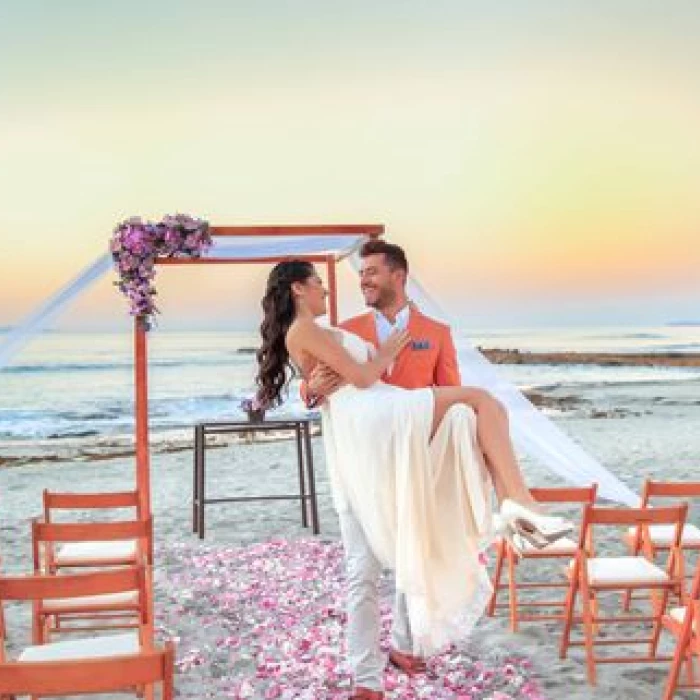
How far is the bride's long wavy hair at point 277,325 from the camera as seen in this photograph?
3854 millimetres

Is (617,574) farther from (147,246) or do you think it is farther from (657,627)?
(147,246)

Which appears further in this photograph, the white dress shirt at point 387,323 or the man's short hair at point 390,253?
the white dress shirt at point 387,323

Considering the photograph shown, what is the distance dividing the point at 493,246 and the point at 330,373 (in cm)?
1842

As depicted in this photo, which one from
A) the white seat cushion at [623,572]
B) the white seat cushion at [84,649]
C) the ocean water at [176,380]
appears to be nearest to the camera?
the white seat cushion at [84,649]

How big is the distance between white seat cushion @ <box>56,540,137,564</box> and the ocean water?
15.5 m

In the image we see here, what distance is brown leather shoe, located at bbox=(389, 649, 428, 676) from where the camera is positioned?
445cm

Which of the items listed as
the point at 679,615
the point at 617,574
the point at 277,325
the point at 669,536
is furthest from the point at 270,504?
the point at 679,615

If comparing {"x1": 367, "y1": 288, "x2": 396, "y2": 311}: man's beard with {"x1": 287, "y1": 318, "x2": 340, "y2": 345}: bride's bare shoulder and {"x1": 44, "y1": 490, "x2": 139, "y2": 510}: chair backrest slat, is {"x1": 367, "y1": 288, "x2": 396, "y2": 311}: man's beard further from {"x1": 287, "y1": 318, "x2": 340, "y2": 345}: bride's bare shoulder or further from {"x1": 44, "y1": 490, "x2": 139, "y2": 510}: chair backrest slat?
{"x1": 44, "y1": 490, "x2": 139, "y2": 510}: chair backrest slat

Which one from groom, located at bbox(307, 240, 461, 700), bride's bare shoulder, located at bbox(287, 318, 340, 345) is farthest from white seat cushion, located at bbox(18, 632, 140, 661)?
bride's bare shoulder, located at bbox(287, 318, 340, 345)

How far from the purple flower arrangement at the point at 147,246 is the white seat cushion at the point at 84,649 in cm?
311

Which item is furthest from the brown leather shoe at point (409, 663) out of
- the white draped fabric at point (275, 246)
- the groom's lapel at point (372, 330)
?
the white draped fabric at point (275, 246)

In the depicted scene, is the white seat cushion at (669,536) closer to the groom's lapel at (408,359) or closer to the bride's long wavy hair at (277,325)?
the groom's lapel at (408,359)

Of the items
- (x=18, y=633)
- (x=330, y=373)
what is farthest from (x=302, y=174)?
(x=330, y=373)

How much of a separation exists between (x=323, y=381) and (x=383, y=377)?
37cm
